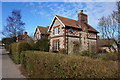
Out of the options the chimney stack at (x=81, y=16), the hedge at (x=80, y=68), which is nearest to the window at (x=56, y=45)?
the chimney stack at (x=81, y=16)

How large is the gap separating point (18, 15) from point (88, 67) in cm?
2118

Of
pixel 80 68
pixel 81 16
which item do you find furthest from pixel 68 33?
pixel 80 68

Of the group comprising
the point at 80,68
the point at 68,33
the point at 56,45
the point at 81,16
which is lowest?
the point at 80,68

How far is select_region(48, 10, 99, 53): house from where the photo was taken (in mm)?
17747

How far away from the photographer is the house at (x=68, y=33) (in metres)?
17.7

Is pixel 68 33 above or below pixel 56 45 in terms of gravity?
above

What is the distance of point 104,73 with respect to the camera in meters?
2.23

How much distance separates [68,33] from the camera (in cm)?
1798

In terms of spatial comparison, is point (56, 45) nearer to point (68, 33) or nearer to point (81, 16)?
point (68, 33)

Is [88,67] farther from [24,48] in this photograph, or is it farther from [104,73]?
[24,48]

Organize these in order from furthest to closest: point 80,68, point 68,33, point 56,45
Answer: point 56,45
point 68,33
point 80,68

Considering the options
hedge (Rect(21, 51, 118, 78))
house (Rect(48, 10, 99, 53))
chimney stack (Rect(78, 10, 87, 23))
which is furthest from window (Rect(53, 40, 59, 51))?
hedge (Rect(21, 51, 118, 78))

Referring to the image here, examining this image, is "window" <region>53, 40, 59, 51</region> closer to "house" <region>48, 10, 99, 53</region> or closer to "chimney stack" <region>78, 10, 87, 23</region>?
"house" <region>48, 10, 99, 53</region>

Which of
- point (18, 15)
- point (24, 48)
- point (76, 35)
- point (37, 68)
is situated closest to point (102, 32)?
point (76, 35)
